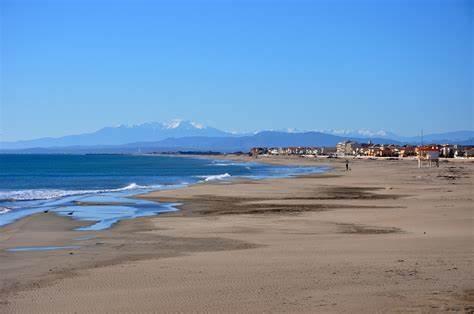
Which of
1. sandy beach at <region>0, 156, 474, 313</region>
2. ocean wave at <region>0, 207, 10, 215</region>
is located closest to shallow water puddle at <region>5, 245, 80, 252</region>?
sandy beach at <region>0, 156, 474, 313</region>

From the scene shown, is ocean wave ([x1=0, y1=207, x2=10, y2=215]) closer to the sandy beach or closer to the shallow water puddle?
the sandy beach

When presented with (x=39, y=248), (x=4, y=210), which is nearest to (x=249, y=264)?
(x=39, y=248)

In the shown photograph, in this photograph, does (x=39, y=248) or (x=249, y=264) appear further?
(x=39, y=248)

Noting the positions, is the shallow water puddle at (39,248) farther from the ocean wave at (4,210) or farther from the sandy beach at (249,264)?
the ocean wave at (4,210)

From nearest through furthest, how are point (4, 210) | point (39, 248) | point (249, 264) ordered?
point (249, 264), point (39, 248), point (4, 210)

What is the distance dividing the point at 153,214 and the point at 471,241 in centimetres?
1495

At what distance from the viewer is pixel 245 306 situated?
424 inches

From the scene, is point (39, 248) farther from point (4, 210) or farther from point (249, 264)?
point (4, 210)

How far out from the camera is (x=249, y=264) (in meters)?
14.5

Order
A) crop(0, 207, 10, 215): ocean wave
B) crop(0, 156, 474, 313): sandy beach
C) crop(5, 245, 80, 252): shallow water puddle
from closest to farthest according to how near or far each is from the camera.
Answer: crop(0, 156, 474, 313): sandy beach, crop(5, 245, 80, 252): shallow water puddle, crop(0, 207, 10, 215): ocean wave

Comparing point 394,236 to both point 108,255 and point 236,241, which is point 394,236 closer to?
point 236,241

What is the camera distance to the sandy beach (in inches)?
435

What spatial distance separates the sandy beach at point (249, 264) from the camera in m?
11.0

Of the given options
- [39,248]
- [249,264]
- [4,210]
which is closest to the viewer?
[249,264]
